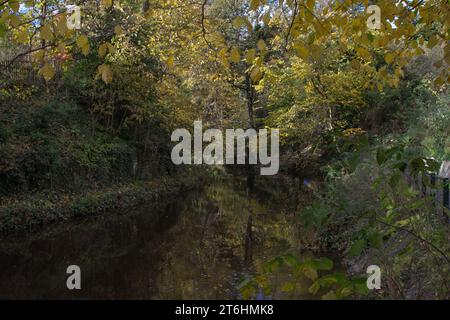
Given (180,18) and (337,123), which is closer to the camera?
(180,18)

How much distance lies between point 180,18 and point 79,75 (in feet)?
15.3

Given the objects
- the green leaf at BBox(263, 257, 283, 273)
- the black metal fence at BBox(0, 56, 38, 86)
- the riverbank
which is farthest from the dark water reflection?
the green leaf at BBox(263, 257, 283, 273)

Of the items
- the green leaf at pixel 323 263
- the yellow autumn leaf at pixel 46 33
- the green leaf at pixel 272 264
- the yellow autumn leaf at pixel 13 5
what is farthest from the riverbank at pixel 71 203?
the green leaf at pixel 323 263

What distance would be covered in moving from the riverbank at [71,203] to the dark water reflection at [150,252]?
0.34m

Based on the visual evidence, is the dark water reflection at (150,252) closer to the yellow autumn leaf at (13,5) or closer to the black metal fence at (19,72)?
the black metal fence at (19,72)

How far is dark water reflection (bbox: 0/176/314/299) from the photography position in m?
7.09

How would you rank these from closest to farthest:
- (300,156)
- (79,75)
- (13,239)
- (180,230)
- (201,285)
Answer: (201,285) < (13,239) < (180,230) < (79,75) < (300,156)

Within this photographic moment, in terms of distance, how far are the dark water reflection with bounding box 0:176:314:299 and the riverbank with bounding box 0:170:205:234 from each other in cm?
34

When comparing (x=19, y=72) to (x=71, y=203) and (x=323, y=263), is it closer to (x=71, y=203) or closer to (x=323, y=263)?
(x=71, y=203)

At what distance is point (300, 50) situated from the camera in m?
2.83

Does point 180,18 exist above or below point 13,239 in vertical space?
above

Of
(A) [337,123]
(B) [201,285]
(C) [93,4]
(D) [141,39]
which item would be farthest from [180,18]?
(B) [201,285]

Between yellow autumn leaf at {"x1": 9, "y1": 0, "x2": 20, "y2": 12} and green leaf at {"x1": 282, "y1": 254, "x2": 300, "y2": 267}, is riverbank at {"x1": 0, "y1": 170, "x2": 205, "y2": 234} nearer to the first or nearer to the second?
yellow autumn leaf at {"x1": 9, "y1": 0, "x2": 20, "y2": 12}

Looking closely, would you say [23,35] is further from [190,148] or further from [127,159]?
[190,148]
